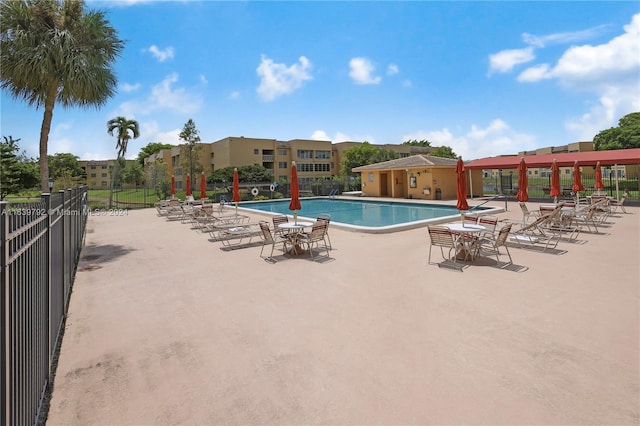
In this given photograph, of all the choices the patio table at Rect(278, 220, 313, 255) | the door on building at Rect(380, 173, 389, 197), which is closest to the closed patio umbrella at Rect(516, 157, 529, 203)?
the patio table at Rect(278, 220, 313, 255)

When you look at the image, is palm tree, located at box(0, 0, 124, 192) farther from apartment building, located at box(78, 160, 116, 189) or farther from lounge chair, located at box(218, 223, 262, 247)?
apartment building, located at box(78, 160, 116, 189)

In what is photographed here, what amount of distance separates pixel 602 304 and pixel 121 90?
13.7 metres

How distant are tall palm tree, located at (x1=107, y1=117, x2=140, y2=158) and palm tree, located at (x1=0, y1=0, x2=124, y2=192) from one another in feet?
84.8

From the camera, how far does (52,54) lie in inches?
366

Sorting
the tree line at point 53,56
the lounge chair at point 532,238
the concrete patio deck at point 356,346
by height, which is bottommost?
the concrete patio deck at point 356,346

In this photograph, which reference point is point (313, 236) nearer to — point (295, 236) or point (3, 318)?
point (295, 236)

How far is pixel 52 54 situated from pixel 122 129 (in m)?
27.7

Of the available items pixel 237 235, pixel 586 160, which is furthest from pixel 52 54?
pixel 586 160

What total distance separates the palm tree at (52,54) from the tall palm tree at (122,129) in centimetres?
2586

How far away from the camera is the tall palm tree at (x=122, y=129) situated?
111 ft

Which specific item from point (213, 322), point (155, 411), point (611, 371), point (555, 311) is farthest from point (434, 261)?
point (155, 411)

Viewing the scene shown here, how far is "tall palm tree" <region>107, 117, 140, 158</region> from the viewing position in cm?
3372

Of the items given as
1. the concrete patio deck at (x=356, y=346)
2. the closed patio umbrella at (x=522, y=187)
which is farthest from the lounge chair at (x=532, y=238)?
the concrete patio deck at (x=356, y=346)

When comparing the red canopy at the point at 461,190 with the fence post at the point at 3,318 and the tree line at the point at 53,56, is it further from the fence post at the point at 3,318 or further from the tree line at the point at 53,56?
the tree line at the point at 53,56
